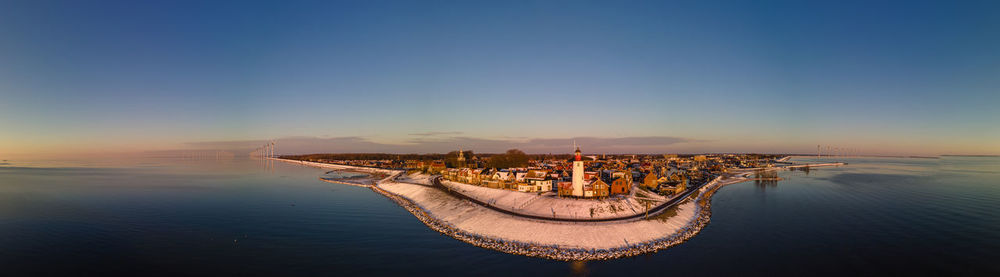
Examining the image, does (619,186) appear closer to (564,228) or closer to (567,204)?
(567,204)

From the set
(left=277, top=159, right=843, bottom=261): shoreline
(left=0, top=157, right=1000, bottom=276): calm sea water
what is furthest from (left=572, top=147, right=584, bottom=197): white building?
(left=0, top=157, right=1000, bottom=276): calm sea water

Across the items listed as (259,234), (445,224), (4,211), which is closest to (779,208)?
(445,224)

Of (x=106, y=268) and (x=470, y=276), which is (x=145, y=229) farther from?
(x=470, y=276)

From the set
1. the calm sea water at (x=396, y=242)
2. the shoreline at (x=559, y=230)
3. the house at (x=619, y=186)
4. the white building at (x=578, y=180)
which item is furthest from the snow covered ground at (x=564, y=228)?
the white building at (x=578, y=180)

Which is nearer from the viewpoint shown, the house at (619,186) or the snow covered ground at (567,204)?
the snow covered ground at (567,204)

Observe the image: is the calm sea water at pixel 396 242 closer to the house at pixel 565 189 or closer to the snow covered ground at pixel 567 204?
the snow covered ground at pixel 567 204

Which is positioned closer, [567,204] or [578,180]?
[567,204]

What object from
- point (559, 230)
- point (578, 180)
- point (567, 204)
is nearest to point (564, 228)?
point (559, 230)
